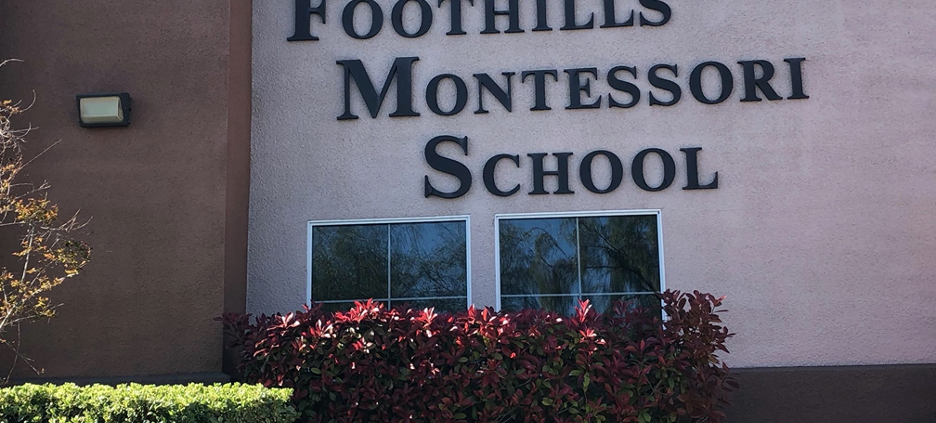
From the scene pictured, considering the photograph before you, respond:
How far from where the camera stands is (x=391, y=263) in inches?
351

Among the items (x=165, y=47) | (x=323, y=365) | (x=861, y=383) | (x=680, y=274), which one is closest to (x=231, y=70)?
(x=165, y=47)

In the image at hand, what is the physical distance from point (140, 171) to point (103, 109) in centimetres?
63

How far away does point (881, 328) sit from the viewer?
847 cm

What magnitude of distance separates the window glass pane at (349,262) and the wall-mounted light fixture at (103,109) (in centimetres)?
207

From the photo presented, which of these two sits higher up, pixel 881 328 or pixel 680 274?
pixel 680 274

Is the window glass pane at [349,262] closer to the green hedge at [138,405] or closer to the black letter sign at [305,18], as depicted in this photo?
the black letter sign at [305,18]

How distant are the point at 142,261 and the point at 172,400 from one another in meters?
2.26

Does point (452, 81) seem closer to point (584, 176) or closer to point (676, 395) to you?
point (584, 176)

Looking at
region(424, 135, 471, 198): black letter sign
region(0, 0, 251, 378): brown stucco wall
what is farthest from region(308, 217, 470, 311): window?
region(0, 0, 251, 378): brown stucco wall

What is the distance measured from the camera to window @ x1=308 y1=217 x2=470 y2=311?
884cm

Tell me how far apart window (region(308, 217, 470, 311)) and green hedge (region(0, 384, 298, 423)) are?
2418 millimetres

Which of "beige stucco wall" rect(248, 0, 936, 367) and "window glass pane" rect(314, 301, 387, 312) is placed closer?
"beige stucco wall" rect(248, 0, 936, 367)

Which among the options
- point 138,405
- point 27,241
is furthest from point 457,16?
point 138,405

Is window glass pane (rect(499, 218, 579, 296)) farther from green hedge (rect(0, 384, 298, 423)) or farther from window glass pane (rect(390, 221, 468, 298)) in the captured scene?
green hedge (rect(0, 384, 298, 423))
